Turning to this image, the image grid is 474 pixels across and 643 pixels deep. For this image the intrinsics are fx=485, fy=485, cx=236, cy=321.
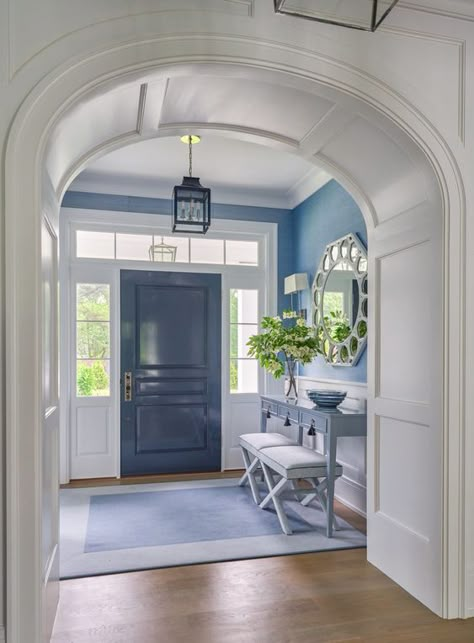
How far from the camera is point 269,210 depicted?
A: 17.7 feet

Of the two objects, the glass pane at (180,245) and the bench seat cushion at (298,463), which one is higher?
the glass pane at (180,245)

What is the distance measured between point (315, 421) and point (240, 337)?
1.90 meters

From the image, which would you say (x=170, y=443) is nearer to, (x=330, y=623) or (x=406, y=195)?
(x=330, y=623)

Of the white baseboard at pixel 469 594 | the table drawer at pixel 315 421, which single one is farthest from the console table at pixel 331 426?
the white baseboard at pixel 469 594

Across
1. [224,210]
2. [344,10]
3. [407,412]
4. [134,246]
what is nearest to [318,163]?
[344,10]

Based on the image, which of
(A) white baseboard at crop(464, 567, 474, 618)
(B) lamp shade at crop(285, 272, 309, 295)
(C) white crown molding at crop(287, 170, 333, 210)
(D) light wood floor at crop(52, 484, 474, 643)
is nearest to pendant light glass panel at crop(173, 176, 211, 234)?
(C) white crown molding at crop(287, 170, 333, 210)

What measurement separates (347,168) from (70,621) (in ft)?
A: 9.29

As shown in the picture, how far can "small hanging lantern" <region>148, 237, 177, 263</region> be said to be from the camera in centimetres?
512

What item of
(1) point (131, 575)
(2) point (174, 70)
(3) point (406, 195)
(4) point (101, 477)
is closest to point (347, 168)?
(3) point (406, 195)

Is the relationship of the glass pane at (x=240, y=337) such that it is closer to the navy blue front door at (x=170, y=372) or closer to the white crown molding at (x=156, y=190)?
the navy blue front door at (x=170, y=372)

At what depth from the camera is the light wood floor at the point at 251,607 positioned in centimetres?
220

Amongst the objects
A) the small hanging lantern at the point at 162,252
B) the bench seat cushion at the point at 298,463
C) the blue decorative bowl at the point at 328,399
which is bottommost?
the bench seat cushion at the point at 298,463

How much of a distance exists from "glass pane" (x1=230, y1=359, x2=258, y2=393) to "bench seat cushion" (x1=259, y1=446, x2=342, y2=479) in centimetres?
162

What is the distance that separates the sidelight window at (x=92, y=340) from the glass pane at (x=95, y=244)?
312 millimetres
